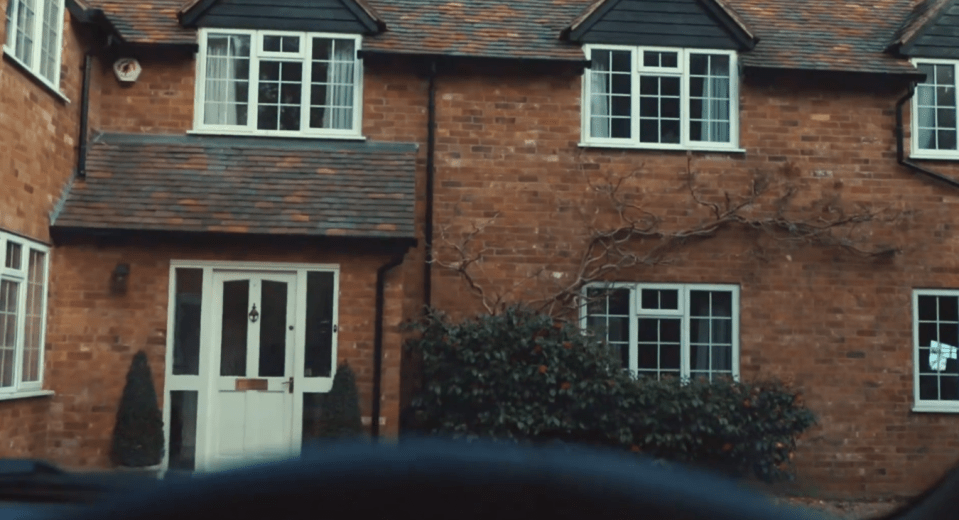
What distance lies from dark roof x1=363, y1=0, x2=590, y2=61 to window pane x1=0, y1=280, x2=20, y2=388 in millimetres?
4578

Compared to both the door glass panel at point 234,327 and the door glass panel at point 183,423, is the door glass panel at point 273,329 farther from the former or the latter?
the door glass panel at point 183,423

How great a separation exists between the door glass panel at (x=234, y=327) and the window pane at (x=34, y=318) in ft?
5.93

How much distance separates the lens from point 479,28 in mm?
12469

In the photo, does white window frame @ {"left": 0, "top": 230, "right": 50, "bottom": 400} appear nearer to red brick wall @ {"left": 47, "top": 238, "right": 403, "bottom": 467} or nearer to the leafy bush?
red brick wall @ {"left": 47, "top": 238, "right": 403, "bottom": 467}

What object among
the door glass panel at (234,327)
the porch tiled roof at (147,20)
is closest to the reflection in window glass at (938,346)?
the door glass panel at (234,327)

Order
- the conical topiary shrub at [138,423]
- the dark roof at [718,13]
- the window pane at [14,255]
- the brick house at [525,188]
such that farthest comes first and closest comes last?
1. the dark roof at [718,13]
2. the brick house at [525,188]
3. the conical topiary shrub at [138,423]
4. the window pane at [14,255]

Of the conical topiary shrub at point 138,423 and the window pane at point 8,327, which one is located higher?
the window pane at point 8,327

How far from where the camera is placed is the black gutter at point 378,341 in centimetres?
1110

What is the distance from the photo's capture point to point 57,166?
10883 millimetres

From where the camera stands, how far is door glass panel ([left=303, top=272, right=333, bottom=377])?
11.3 m

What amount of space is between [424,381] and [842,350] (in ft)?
15.7

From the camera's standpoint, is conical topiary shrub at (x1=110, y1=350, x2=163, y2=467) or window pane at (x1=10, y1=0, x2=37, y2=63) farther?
conical topiary shrub at (x1=110, y1=350, x2=163, y2=467)

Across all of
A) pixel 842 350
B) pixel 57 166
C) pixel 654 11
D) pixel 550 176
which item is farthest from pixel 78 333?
pixel 842 350

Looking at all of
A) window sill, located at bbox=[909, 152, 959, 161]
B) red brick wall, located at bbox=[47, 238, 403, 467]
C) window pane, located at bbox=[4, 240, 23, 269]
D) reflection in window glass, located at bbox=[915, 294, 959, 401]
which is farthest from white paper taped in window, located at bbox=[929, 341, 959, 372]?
window pane, located at bbox=[4, 240, 23, 269]
